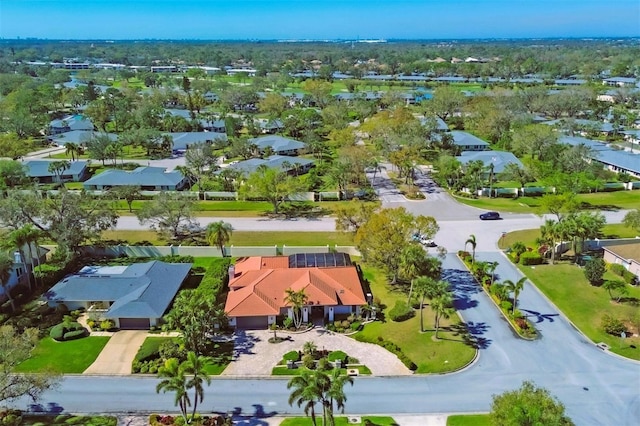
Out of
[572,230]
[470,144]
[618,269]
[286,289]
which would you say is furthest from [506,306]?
[470,144]

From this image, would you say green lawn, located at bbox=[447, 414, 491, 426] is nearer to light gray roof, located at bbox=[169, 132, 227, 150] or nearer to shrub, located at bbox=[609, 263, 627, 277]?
shrub, located at bbox=[609, 263, 627, 277]

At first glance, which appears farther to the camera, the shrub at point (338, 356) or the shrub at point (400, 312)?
the shrub at point (400, 312)

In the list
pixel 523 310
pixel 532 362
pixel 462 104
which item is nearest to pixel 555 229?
pixel 523 310

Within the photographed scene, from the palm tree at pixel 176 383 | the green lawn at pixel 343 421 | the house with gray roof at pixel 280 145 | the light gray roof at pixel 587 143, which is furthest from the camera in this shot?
the house with gray roof at pixel 280 145

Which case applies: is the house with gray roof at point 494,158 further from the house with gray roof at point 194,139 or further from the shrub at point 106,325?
the shrub at point 106,325

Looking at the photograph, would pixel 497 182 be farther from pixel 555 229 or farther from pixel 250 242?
pixel 250 242

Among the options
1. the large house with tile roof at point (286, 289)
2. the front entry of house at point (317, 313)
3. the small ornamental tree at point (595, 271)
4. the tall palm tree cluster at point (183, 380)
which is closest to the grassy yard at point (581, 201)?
the small ornamental tree at point (595, 271)
